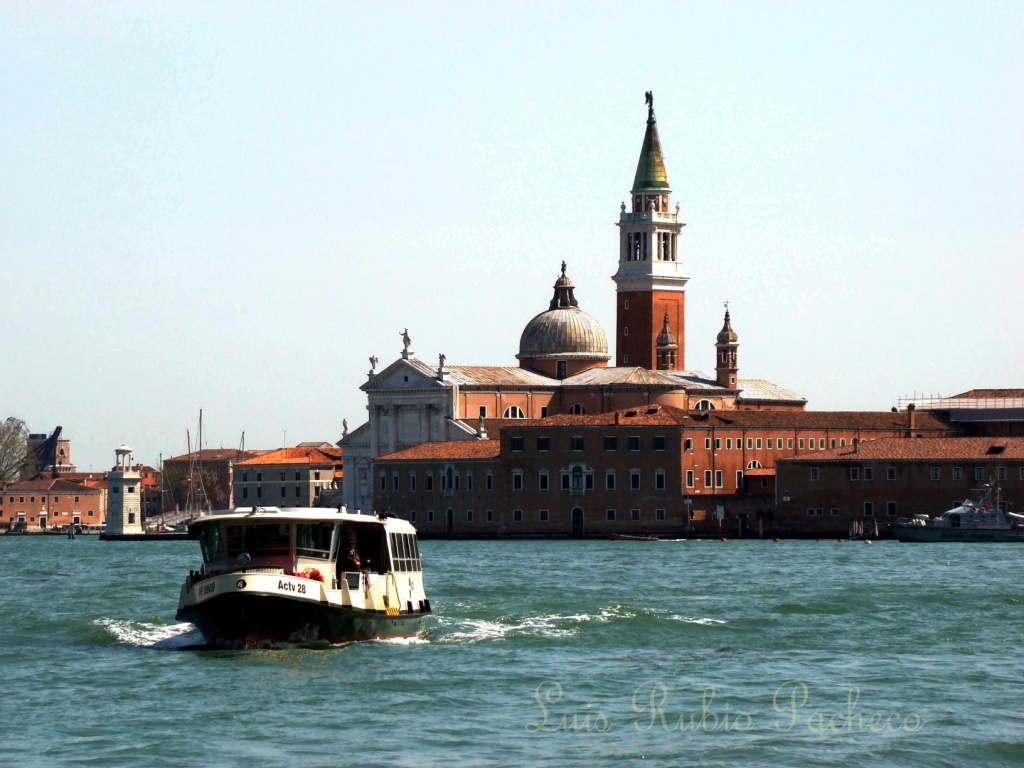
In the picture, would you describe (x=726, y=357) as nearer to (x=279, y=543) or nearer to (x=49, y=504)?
(x=49, y=504)

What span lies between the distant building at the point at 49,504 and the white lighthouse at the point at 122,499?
2652cm

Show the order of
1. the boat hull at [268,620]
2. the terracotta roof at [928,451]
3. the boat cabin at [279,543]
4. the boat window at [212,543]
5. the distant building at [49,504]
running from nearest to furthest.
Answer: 1. the boat hull at [268,620]
2. the boat cabin at [279,543]
3. the boat window at [212,543]
4. the terracotta roof at [928,451]
5. the distant building at [49,504]

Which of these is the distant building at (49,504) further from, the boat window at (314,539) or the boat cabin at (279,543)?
the boat window at (314,539)

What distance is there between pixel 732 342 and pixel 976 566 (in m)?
37.0

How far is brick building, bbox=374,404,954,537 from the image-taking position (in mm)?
70125

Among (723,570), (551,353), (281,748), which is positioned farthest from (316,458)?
(281,748)

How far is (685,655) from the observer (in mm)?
25266

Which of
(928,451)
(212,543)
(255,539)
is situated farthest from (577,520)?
(255,539)

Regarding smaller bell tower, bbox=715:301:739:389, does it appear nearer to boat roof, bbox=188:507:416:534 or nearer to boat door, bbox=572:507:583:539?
boat door, bbox=572:507:583:539

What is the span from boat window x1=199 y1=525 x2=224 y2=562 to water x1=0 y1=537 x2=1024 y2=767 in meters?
1.19

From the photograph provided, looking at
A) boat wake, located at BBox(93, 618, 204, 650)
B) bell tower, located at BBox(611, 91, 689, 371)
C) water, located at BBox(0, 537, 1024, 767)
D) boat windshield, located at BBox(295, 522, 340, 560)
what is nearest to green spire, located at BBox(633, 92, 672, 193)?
bell tower, located at BBox(611, 91, 689, 371)

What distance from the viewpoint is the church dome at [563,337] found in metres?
85.0

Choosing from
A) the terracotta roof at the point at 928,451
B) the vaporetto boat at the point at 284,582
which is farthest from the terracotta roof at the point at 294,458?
the vaporetto boat at the point at 284,582

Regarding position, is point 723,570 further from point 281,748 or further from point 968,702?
point 281,748
